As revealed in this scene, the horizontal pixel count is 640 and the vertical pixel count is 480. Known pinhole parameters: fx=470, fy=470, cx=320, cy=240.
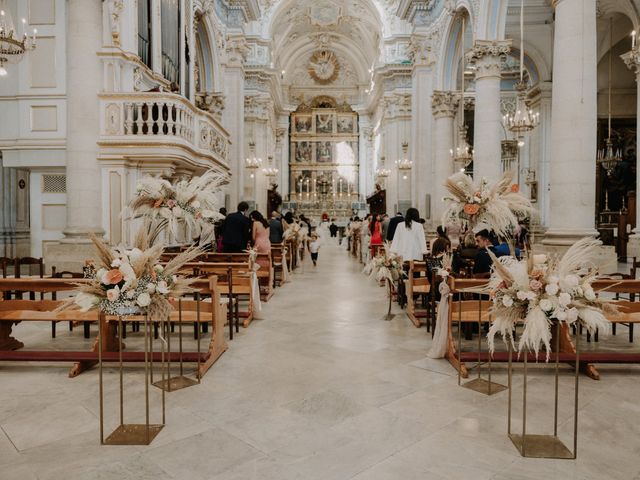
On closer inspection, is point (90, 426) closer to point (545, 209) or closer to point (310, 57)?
point (545, 209)

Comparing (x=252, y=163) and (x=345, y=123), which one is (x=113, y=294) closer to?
(x=252, y=163)

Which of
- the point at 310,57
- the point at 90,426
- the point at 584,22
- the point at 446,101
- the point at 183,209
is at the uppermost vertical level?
the point at 310,57

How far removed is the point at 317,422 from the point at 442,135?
15.6 meters

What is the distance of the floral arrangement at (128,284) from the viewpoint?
3303mm

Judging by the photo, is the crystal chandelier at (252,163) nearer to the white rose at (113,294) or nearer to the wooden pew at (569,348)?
the wooden pew at (569,348)

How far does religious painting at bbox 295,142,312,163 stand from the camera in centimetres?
4138

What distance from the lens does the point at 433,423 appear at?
368 cm

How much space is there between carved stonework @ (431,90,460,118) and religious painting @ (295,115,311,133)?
2492 centimetres

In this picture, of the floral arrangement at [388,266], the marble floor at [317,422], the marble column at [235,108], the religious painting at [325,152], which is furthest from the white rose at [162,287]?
the religious painting at [325,152]

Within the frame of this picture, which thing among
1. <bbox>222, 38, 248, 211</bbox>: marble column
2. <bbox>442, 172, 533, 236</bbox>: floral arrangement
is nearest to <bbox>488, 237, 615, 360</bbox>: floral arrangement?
<bbox>442, 172, 533, 236</bbox>: floral arrangement


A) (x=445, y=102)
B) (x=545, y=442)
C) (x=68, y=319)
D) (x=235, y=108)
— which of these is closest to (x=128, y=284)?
(x=68, y=319)

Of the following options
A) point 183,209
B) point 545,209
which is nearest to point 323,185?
point 545,209

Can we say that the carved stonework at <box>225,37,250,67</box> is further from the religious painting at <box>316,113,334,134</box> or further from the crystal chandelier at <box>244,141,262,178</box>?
the religious painting at <box>316,113,334,134</box>

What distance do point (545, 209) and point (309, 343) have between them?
16.5 m
